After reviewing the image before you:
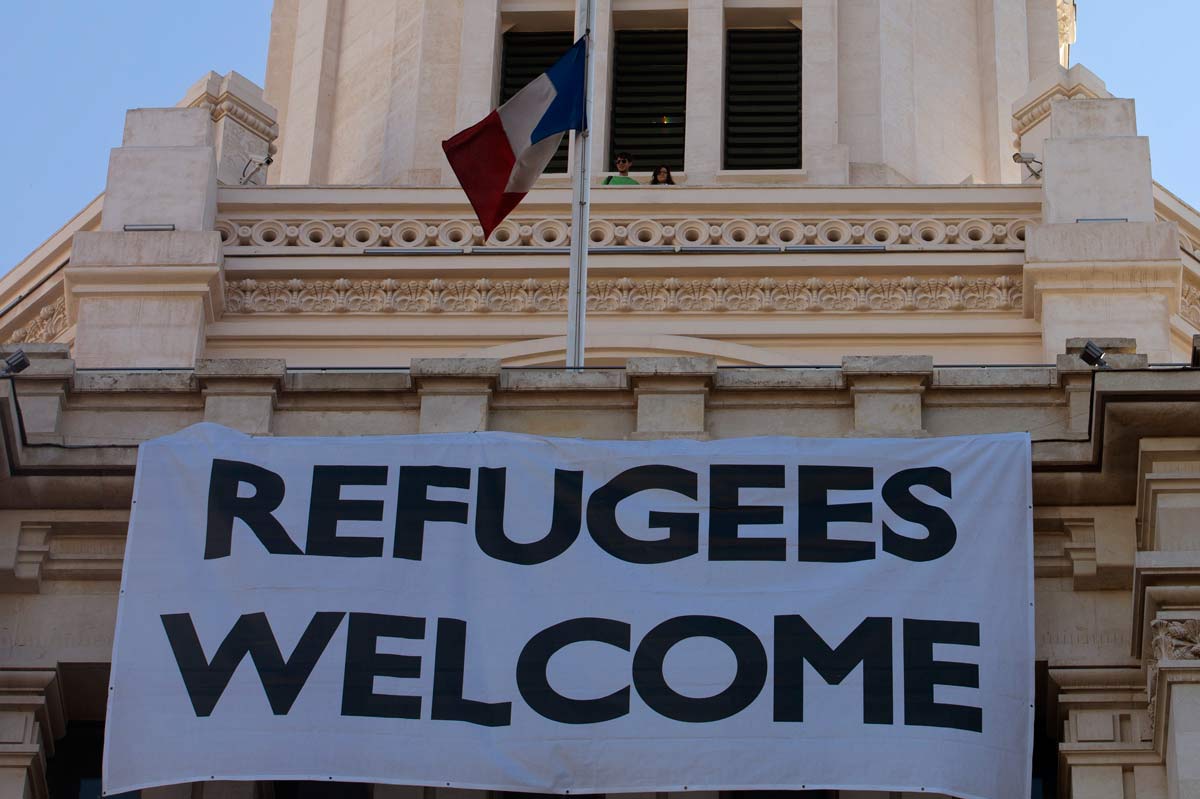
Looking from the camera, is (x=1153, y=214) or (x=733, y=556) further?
(x=1153, y=214)

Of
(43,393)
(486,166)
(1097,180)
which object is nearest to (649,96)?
(1097,180)

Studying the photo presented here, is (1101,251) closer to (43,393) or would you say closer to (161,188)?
(161,188)

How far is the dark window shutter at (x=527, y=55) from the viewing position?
4434 centimetres

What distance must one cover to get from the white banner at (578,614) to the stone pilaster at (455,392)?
309 millimetres

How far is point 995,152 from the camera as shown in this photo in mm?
43906

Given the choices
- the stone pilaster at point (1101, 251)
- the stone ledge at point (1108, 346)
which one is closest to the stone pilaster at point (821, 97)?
the stone pilaster at point (1101, 251)

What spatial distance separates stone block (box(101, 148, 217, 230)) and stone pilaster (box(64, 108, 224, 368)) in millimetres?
11

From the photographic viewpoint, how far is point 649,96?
43781 millimetres

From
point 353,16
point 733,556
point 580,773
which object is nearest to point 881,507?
point 733,556

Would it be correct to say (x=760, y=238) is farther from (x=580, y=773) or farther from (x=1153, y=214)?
(x=580, y=773)

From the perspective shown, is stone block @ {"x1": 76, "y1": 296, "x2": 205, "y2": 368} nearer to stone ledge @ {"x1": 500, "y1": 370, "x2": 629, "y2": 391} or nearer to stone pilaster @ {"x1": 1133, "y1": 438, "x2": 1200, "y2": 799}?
stone ledge @ {"x1": 500, "y1": 370, "x2": 629, "y2": 391}

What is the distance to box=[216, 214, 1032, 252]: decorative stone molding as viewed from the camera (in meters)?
39.1

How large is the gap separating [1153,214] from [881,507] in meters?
11.3

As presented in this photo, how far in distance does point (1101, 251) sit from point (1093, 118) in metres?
2.23
